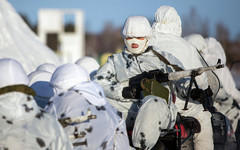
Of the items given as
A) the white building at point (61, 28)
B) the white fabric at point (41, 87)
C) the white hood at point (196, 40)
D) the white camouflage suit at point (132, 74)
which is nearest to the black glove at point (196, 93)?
the white camouflage suit at point (132, 74)

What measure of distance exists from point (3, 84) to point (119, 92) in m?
1.80

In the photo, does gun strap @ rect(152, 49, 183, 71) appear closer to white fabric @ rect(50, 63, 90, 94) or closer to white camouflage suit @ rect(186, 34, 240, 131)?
white fabric @ rect(50, 63, 90, 94)

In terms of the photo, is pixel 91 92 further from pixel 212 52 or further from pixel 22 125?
pixel 212 52

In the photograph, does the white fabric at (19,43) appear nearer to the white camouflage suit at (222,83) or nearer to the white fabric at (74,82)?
the white camouflage suit at (222,83)

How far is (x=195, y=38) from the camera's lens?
29.8ft

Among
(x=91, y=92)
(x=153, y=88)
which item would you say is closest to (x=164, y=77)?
(x=153, y=88)

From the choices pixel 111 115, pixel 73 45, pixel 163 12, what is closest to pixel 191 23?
pixel 73 45

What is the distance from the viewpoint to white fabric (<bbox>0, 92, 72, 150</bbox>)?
4.15 meters

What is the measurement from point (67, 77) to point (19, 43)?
837cm

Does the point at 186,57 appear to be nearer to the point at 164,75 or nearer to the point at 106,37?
the point at 164,75

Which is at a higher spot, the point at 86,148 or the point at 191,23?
the point at 86,148

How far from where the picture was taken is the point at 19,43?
12867mm

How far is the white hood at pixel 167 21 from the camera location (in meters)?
6.96

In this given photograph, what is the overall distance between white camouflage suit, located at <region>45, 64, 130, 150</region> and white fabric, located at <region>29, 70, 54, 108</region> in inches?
41.5
